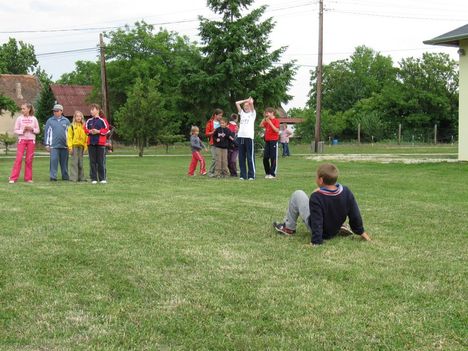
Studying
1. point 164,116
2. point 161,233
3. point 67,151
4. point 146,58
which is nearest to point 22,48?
point 146,58

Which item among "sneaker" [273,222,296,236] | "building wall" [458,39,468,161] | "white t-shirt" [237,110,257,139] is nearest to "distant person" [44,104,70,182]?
"white t-shirt" [237,110,257,139]

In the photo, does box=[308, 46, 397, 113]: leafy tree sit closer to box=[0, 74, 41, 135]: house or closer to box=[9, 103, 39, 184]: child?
box=[0, 74, 41, 135]: house

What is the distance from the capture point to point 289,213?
6672mm

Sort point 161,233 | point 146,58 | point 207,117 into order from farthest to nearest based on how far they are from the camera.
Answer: point 146,58 → point 207,117 → point 161,233

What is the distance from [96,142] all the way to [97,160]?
0.41m

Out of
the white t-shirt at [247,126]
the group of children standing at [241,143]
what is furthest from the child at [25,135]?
the white t-shirt at [247,126]

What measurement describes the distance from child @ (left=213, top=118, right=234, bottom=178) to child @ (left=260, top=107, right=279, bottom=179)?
1.23 m

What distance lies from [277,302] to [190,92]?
3110 cm

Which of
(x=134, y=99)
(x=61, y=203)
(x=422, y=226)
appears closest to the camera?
(x=422, y=226)

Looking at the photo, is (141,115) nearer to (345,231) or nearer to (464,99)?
(464,99)

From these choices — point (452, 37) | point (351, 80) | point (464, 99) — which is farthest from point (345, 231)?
point (351, 80)

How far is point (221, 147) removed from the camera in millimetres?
15555

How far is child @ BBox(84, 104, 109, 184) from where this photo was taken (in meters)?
13.6

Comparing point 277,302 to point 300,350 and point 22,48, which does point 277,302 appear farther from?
point 22,48
